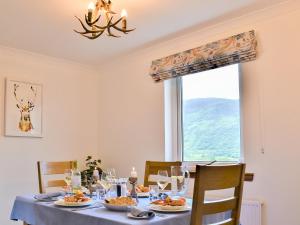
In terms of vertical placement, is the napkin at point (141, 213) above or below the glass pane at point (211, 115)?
below

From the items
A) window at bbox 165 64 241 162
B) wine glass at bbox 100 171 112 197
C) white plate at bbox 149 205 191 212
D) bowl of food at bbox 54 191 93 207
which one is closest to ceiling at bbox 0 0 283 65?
window at bbox 165 64 241 162

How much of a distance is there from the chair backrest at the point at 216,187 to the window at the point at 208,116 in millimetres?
1359

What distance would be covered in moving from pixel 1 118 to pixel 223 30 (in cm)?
242

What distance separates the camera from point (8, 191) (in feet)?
10.9

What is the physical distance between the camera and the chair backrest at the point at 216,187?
136 cm

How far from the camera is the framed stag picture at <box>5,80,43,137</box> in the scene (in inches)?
133

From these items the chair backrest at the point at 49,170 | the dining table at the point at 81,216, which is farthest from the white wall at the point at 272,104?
the chair backrest at the point at 49,170

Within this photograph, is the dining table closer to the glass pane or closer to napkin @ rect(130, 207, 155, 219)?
napkin @ rect(130, 207, 155, 219)

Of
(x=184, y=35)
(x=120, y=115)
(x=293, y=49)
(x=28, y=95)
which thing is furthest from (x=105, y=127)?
(x=293, y=49)

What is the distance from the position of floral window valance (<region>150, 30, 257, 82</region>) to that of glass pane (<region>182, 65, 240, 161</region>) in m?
0.22

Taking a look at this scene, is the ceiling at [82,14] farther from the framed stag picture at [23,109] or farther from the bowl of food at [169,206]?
the bowl of food at [169,206]

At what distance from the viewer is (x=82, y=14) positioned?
8.78 feet

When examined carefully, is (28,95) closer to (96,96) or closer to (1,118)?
(1,118)

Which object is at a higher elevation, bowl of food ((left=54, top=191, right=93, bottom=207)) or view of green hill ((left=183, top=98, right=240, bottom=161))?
view of green hill ((left=183, top=98, right=240, bottom=161))
